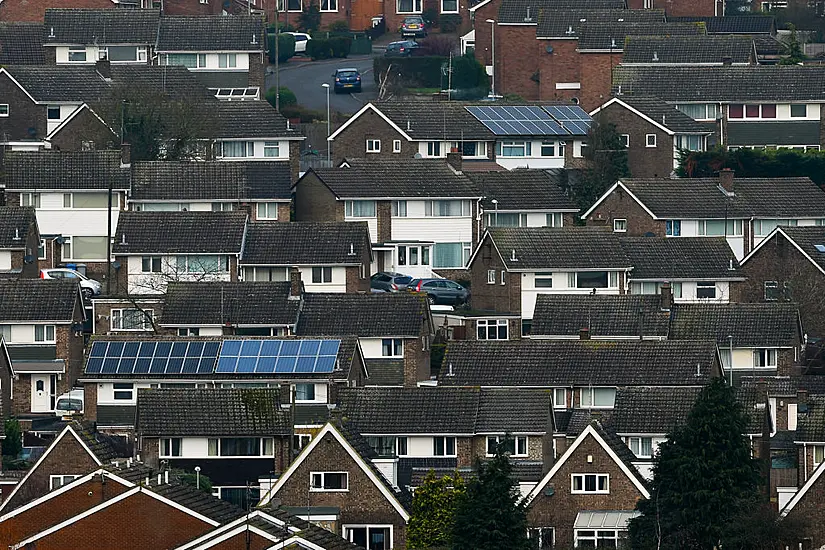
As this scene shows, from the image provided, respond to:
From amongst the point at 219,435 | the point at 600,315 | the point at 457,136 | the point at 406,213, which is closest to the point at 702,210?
the point at 406,213

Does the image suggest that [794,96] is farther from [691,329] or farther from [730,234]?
[691,329]

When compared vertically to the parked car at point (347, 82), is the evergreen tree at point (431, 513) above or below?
below

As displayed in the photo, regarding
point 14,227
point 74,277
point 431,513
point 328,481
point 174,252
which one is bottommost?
point 431,513

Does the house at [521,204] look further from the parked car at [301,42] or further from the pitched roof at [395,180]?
the parked car at [301,42]

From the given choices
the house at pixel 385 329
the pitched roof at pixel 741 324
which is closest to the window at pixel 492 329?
the house at pixel 385 329

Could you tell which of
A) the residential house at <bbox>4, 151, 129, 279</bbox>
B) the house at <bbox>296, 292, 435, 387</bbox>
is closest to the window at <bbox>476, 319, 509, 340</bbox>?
the house at <bbox>296, 292, 435, 387</bbox>

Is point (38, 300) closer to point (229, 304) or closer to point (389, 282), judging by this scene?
point (229, 304)
